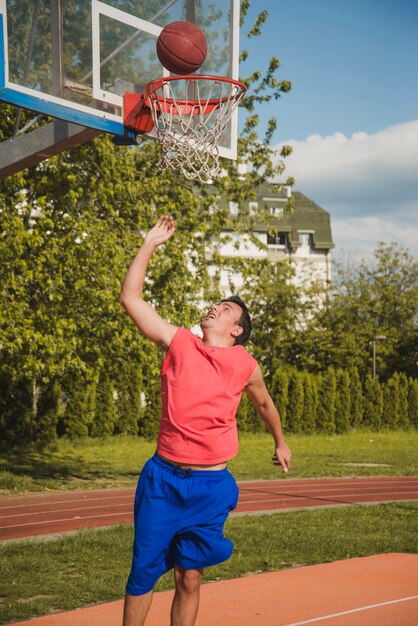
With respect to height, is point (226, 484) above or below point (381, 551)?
above

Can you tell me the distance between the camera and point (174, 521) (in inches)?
169

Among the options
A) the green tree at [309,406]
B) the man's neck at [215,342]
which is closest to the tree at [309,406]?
the green tree at [309,406]

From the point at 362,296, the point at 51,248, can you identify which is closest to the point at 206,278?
the point at 51,248

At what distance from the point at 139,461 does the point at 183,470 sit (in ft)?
53.6

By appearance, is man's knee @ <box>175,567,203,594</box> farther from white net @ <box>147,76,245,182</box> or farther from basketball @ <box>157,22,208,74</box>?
basketball @ <box>157,22,208,74</box>

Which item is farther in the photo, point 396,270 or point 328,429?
point 396,270

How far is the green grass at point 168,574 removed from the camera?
654 cm

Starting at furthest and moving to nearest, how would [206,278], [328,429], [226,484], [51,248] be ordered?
[328,429]
[206,278]
[51,248]
[226,484]

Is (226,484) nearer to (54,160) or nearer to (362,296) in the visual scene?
(54,160)

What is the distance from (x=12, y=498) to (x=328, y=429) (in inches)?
763

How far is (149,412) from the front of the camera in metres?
26.4

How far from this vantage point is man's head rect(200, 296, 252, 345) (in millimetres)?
Answer: 4703

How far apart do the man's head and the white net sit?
2674mm

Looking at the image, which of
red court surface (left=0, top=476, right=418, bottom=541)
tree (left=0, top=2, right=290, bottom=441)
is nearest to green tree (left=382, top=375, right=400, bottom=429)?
red court surface (left=0, top=476, right=418, bottom=541)
